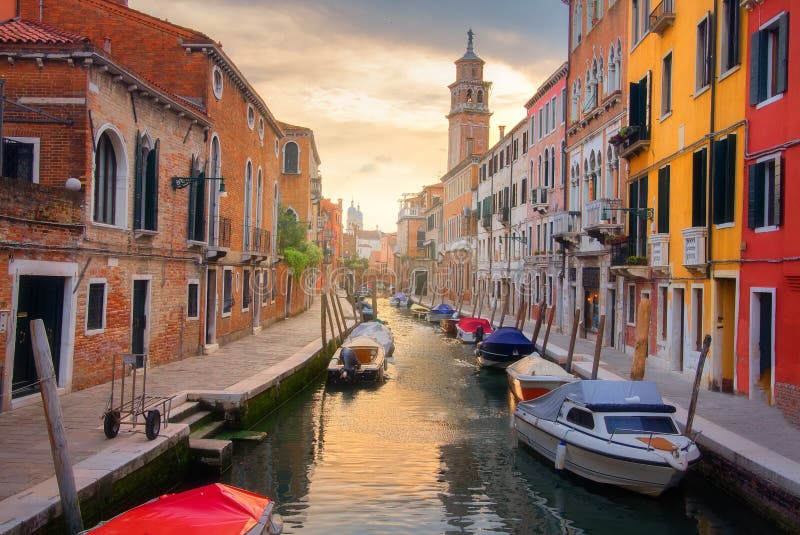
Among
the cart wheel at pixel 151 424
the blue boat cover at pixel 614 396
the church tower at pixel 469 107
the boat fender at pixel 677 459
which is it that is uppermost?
the church tower at pixel 469 107

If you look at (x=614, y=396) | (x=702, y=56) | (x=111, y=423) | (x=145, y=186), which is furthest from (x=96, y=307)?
(x=702, y=56)

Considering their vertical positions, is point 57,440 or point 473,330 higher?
point 57,440

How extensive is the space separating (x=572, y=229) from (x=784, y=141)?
44.4ft

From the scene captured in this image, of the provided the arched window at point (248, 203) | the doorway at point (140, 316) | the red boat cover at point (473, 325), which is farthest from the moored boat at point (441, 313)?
the doorway at point (140, 316)

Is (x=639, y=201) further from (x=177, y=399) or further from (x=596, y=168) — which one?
(x=177, y=399)

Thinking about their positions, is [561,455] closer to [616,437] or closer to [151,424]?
[616,437]

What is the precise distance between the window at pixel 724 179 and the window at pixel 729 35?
1.33 m

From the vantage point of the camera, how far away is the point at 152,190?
14062 millimetres

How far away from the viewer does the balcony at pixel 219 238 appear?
17.3 meters

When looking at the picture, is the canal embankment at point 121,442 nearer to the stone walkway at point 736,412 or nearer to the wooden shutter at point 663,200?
the stone walkway at point 736,412

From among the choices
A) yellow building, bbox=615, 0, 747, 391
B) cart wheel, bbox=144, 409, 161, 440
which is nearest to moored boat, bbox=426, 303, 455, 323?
yellow building, bbox=615, 0, 747, 391

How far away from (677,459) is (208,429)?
6532mm

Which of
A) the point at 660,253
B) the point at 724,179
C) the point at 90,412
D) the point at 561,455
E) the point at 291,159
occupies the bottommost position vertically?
the point at 561,455

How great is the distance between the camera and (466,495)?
930 centimetres
